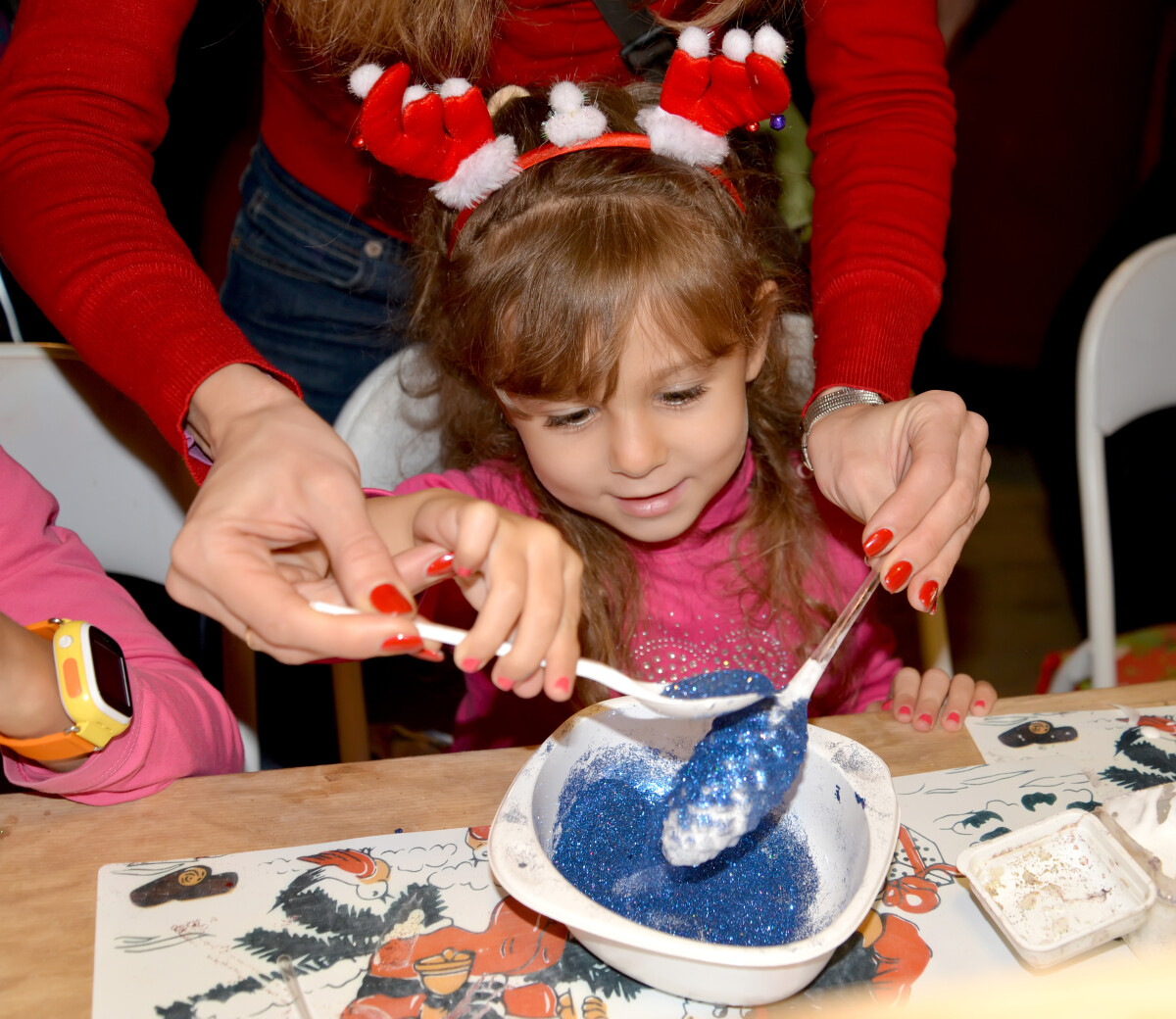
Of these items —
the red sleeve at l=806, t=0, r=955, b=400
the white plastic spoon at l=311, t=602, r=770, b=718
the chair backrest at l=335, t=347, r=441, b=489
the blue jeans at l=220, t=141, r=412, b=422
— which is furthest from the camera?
the blue jeans at l=220, t=141, r=412, b=422

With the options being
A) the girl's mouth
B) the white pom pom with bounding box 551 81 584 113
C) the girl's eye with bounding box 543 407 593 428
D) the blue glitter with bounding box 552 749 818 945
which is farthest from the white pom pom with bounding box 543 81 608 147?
the blue glitter with bounding box 552 749 818 945

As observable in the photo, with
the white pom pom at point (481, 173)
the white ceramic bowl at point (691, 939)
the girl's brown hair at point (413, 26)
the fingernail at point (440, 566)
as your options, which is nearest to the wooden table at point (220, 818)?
the white ceramic bowl at point (691, 939)

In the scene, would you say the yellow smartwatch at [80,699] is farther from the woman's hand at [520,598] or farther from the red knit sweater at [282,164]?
the woman's hand at [520,598]

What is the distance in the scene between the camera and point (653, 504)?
1120 millimetres

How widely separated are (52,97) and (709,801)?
847 millimetres

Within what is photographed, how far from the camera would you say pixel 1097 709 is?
97 cm

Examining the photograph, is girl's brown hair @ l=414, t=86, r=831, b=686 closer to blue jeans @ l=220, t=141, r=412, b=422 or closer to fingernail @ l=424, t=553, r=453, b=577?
blue jeans @ l=220, t=141, r=412, b=422

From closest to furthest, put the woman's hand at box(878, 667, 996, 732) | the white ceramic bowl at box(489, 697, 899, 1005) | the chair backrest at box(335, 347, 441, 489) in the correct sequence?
1. the white ceramic bowl at box(489, 697, 899, 1005)
2. the woman's hand at box(878, 667, 996, 732)
3. the chair backrest at box(335, 347, 441, 489)

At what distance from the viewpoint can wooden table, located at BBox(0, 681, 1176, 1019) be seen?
757mm

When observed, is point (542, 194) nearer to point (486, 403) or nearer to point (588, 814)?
point (486, 403)

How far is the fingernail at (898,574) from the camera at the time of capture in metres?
0.85

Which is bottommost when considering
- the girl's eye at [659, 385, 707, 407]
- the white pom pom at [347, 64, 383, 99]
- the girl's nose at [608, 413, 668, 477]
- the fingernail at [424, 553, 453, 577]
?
the girl's nose at [608, 413, 668, 477]

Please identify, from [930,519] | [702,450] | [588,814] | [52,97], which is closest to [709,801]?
[588,814]

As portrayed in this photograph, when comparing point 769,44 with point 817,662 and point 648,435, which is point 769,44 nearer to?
point 648,435
